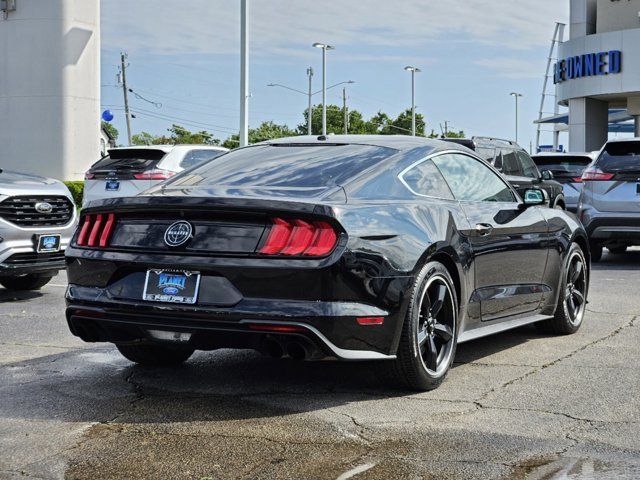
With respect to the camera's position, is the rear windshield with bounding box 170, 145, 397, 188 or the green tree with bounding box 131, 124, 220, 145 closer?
the rear windshield with bounding box 170, 145, 397, 188

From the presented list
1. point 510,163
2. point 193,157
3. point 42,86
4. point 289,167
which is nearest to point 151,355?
point 289,167

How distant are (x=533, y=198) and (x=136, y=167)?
899cm

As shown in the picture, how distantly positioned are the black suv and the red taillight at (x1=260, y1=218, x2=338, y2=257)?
881 centimetres

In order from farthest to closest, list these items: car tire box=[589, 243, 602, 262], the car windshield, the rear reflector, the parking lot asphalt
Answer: the car windshield
car tire box=[589, 243, 602, 262]
the rear reflector
the parking lot asphalt

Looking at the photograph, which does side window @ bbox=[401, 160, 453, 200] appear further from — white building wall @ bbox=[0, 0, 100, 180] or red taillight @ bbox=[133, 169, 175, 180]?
white building wall @ bbox=[0, 0, 100, 180]

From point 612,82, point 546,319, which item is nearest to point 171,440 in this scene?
point 546,319

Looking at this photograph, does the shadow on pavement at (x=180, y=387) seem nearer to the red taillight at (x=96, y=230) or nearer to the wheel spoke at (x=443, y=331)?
the wheel spoke at (x=443, y=331)

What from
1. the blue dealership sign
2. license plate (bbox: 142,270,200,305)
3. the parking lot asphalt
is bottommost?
the parking lot asphalt

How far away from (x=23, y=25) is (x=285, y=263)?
25.3 m

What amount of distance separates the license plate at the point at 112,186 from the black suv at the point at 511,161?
5.01m

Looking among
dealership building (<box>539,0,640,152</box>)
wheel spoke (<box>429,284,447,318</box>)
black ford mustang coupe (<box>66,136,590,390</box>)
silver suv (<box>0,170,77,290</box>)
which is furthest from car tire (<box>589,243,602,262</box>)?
dealership building (<box>539,0,640,152</box>)

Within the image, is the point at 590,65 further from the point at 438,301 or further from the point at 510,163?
the point at 438,301

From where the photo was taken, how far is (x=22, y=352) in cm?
691

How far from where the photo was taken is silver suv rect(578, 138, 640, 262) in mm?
13125
